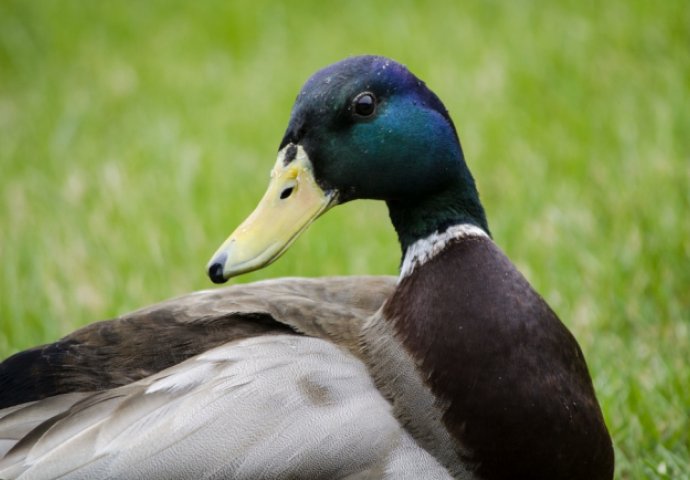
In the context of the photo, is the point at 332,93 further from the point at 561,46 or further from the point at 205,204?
the point at 561,46

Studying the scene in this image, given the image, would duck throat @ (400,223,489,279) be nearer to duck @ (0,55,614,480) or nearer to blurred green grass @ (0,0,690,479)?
duck @ (0,55,614,480)

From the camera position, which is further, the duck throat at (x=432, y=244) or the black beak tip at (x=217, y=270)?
the duck throat at (x=432, y=244)

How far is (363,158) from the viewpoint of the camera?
2.53 m

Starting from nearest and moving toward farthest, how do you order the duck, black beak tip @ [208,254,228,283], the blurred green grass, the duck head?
the duck, black beak tip @ [208,254,228,283], the duck head, the blurred green grass

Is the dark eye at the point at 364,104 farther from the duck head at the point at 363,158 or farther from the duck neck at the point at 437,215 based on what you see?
the duck neck at the point at 437,215

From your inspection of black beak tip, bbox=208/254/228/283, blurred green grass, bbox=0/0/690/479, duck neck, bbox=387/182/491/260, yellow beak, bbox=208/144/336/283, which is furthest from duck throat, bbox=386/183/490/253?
blurred green grass, bbox=0/0/690/479

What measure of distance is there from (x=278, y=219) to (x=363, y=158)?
0.25 metres

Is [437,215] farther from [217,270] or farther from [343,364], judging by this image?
[217,270]

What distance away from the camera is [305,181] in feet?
8.21

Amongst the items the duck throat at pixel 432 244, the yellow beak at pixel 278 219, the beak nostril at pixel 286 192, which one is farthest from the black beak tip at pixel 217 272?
the duck throat at pixel 432 244

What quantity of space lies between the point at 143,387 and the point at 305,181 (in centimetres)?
58

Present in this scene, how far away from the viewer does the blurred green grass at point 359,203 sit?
3705mm

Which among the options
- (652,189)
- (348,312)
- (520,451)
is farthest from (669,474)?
(652,189)

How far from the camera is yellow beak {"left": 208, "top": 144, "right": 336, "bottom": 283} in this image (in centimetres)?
237
